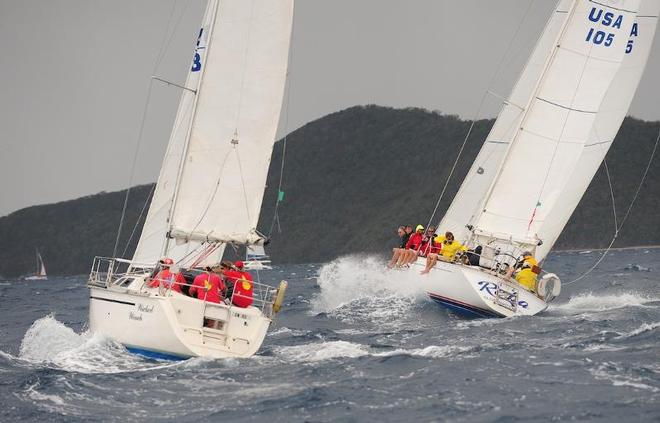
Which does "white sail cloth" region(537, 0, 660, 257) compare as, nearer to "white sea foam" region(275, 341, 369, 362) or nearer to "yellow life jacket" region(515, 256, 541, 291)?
"yellow life jacket" region(515, 256, 541, 291)

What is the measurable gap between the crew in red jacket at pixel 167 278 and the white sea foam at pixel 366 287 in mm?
7056

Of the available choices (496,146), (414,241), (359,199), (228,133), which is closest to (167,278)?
(228,133)

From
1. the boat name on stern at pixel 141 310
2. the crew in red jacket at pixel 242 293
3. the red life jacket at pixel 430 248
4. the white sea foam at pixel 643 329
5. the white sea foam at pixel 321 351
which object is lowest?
the white sea foam at pixel 321 351

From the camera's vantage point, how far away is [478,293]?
850 inches

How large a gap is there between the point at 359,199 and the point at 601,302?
89.5 meters

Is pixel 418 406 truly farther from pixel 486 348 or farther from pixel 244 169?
pixel 244 169

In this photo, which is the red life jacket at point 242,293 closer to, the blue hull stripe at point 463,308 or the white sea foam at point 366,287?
the blue hull stripe at point 463,308

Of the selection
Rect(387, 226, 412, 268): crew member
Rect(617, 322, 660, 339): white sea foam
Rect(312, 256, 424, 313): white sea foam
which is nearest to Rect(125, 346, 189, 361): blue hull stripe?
Rect(617, 322, 660, 339): white sea foam

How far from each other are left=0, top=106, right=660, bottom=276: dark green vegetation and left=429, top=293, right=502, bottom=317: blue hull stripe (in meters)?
74.5

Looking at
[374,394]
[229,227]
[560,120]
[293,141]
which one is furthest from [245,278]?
[293,141]

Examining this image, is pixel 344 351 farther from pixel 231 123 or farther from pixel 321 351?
pixel 231 123

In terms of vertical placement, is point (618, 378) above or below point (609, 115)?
below

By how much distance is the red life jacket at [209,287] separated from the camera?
16.4m

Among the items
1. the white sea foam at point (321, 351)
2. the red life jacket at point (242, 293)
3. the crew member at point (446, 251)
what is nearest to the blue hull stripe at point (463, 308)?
the crew member at point (446, 251)
